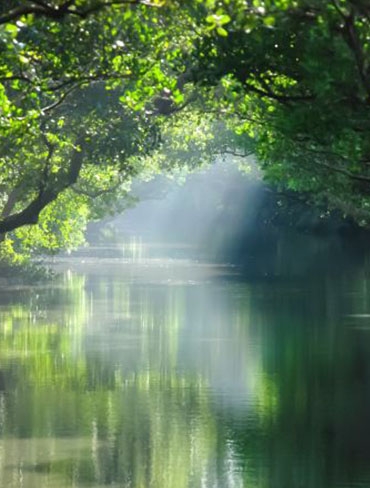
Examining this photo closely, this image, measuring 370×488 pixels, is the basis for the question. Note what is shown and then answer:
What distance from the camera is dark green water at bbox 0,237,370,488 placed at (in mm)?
19188

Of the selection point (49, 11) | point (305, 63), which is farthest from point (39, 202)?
point (49, 11)

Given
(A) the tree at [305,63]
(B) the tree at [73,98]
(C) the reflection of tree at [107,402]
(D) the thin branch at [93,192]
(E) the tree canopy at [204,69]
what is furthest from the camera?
(D) the thin branch at [93,192]

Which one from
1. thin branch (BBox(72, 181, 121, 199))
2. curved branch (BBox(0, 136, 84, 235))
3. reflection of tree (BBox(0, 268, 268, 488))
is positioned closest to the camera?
reflection of tree (BBox(0, 268, 268, 488))

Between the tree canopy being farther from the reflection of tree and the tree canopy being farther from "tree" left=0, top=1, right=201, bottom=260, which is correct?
the reflection of tree

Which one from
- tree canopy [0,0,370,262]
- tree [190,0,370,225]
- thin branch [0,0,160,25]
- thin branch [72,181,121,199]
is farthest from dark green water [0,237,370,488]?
thin branch [0,0,160,25]

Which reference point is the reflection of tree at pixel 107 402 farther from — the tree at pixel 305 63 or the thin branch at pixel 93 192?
the thin branch at pixel 93 192

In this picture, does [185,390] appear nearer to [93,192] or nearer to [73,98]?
[73,98]

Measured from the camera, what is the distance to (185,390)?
87.0 feet

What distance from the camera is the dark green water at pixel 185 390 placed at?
19.2 meters

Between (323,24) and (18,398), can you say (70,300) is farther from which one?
(323,24)

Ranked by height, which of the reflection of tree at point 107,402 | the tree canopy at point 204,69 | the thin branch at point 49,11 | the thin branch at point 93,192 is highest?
the thin branch at point 93,192

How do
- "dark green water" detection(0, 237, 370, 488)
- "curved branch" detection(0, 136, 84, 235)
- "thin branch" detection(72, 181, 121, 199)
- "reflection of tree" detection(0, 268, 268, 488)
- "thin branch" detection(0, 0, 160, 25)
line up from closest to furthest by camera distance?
1. "thin branch" detection(0, 0, 160, 25)
2. "reflection of tree" detection(0, 268, 268, 488)
3. "dark green water" detection(0, 237, 370, 488)
4. "curved branch" detection(0, 136, 84, 235)
5. "thin branch" detection(72, 181, 121, 199)

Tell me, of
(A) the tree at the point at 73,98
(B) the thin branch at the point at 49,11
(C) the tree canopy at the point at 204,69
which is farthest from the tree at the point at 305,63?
(B) the thin branch at the point at 49,11

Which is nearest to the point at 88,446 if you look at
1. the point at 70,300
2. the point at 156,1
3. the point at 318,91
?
the point at 318,91
